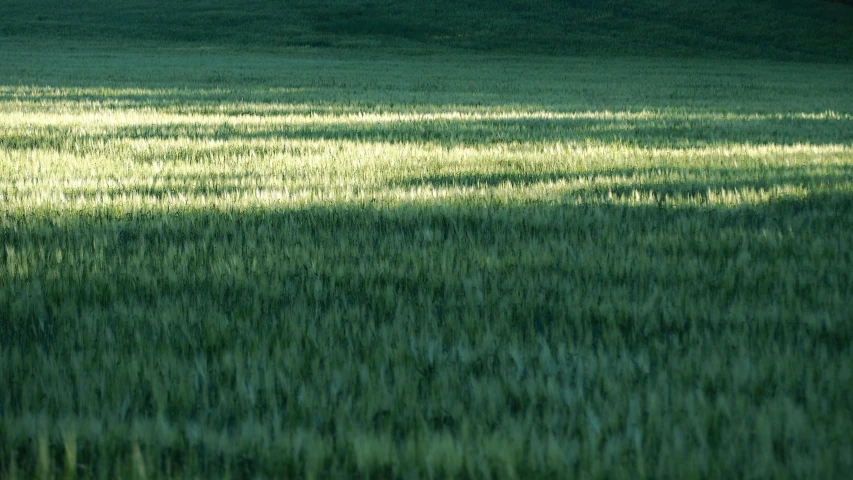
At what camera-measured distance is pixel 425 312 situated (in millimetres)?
3424

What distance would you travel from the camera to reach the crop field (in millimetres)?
2264

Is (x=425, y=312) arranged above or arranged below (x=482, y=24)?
below

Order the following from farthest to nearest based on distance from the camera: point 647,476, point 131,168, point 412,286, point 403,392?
1. point 131,168
2. point 412,286
3. point 403,392
4. point 647,476

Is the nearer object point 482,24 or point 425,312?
point 425,312

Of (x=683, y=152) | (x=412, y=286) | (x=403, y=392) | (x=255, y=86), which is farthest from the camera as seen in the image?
(x=255, y=86)

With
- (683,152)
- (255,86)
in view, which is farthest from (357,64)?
(683,152)

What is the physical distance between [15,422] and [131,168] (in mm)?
5668

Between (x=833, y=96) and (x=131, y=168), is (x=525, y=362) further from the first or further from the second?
(x=833, y=96)

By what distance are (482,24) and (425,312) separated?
48182 mm

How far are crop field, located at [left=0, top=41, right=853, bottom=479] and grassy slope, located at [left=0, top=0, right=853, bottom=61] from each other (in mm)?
38100

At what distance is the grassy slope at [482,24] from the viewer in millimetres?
45344

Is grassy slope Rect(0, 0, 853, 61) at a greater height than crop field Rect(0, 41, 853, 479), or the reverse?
grassy slope Rect(0, 0, 853, 61)

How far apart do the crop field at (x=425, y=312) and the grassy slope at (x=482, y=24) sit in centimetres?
3810

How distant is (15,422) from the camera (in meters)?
2.39
